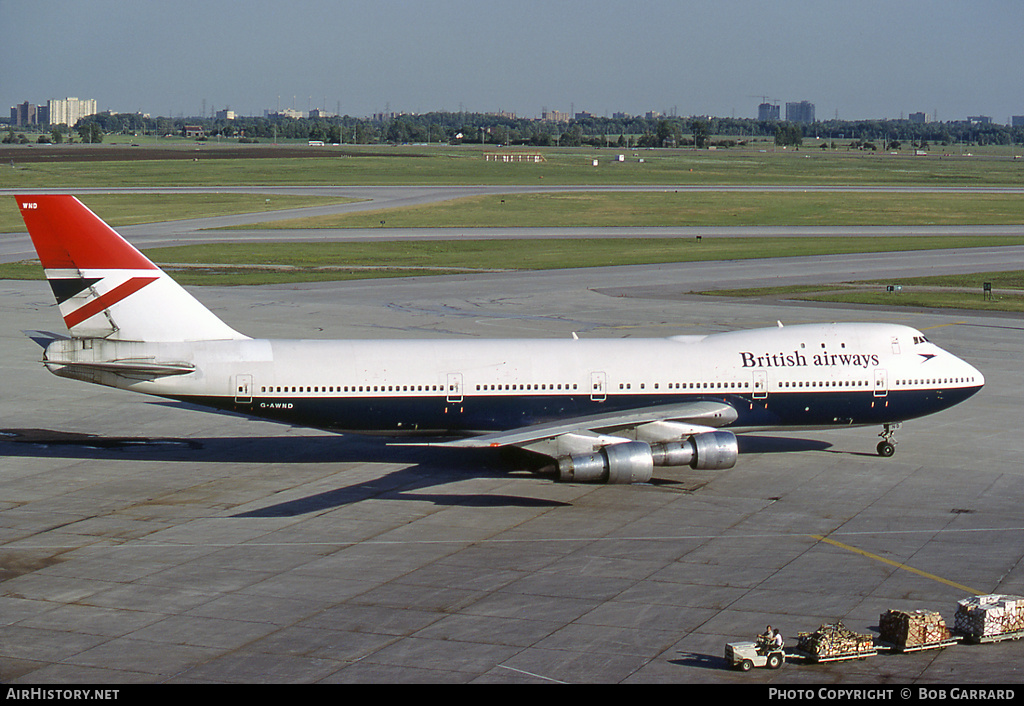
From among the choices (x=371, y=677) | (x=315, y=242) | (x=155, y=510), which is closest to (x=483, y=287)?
(x=315, y=242)

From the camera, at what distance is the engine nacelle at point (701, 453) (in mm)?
38219

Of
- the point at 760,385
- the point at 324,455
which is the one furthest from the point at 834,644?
the point at 324,455

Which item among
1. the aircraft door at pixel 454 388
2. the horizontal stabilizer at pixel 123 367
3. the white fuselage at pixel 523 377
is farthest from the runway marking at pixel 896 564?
the horizontal stabilizer at pixel 123 367

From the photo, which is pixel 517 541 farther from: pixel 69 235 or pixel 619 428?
pixel 69 235

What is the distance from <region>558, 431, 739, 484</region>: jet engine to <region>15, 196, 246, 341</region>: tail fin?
534 inches

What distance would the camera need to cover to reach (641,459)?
121 ft

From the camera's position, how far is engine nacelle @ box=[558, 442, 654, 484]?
120 feet

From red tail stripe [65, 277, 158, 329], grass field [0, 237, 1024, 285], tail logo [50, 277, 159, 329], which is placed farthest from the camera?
grass field [0, 237, 1024, 285]

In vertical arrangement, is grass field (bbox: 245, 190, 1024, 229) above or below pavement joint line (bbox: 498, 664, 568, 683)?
above

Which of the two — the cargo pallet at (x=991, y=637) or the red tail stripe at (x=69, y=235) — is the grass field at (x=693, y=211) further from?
the cargo pallet at (x=991, y=637)

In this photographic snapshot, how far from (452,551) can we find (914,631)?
12.9 m

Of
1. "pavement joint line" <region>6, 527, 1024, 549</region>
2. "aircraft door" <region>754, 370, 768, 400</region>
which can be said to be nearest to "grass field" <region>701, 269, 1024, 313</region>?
"aircraft door" <region>754, 370, 768, 400</region>

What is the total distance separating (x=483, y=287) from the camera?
293ft

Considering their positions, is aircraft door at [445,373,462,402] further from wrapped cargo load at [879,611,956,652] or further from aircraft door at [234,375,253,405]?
wrapped cargo load at [879,611,956,652]
